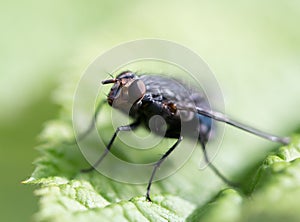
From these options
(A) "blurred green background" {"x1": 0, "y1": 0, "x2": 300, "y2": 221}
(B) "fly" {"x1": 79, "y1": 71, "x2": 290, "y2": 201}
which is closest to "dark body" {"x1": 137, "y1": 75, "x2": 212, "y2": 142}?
(B) "fly" {"x1": 79, "y1": 71, "x2": 290, "y2": 201}

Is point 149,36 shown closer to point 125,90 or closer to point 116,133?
point 116,133

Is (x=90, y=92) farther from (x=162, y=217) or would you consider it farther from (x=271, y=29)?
(x=271, y=29)

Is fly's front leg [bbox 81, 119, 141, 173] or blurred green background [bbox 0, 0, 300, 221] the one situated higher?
blurred green background [bbox 0, 0, 300, 221]

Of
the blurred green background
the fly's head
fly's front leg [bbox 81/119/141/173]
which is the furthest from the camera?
the blurred green background

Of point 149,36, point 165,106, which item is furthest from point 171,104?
point 149,36

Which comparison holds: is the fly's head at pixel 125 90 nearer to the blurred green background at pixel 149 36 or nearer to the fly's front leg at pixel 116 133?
the fly's front leg at pixel 116 133

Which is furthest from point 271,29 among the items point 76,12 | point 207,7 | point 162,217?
point 162,217

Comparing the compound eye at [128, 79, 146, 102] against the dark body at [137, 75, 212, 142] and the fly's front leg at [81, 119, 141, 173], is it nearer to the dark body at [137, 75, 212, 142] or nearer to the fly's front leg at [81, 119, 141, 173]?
the dark body at [137, 75, 212, 142]
